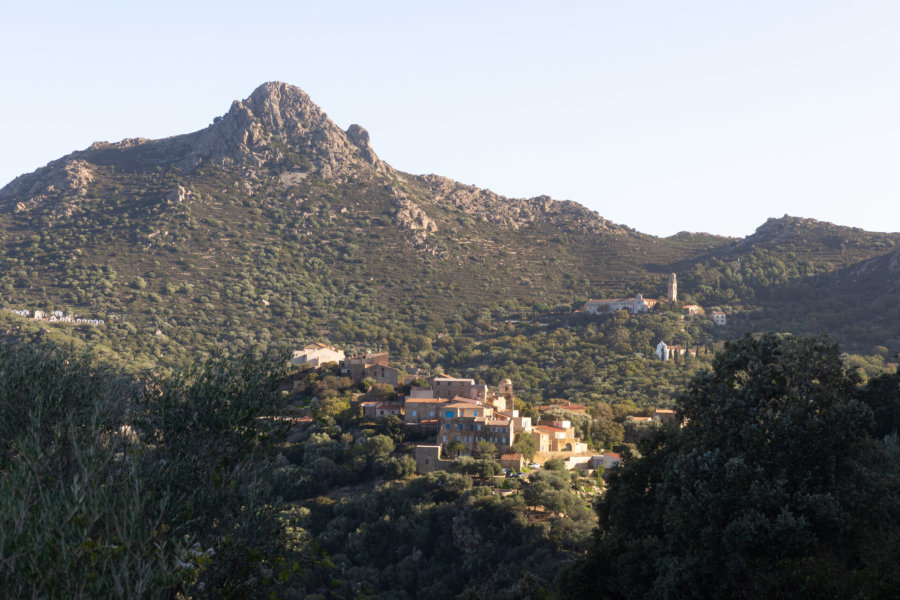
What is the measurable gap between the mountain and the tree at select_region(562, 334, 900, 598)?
2637 inches

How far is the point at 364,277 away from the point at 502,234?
90.0ft

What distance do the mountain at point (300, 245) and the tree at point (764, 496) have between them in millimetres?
66983

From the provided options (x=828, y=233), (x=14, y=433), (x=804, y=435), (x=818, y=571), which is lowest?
(x=818, y=571)

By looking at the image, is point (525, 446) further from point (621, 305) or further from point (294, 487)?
point (621, 305)

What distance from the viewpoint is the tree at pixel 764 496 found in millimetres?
16969

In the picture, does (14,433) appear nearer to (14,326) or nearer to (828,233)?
(14,326)

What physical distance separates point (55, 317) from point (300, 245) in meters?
42.7

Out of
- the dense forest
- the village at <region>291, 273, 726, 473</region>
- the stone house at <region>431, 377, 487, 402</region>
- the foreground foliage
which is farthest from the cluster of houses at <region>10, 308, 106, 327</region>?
the foreground foliage

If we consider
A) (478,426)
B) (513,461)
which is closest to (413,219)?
(478,426)

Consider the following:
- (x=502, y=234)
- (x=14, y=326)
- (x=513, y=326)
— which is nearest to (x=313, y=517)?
(x=14, y=326)

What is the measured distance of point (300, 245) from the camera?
121438mm

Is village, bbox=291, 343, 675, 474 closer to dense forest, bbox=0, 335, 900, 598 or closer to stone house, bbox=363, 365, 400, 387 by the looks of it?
stone house, bbox=363, 365, 400, 387

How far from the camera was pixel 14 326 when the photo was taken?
2805 inches

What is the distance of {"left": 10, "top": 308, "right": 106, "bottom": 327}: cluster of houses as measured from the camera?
8175 cm
